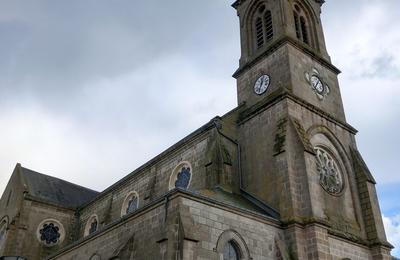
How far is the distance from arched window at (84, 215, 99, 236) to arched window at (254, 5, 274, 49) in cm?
1816

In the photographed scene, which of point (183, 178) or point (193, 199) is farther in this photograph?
point (183, 178)

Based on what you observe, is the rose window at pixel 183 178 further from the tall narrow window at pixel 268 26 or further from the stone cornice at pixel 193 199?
the tall narrow window at pixel 268 26

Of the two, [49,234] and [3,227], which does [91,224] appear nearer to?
[49,234]

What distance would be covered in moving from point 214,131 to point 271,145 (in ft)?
10.8

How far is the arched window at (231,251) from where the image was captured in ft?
56.5

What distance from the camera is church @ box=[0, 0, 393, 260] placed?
Answer: 1752 centimetres

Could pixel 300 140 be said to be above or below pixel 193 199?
above

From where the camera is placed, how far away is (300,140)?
71.6ft

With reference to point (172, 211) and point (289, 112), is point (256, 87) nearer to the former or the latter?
point (289, 112)

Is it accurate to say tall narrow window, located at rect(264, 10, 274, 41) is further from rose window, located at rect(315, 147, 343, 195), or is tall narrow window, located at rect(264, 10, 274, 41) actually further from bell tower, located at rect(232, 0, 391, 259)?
rose window, located at rect(315, 147, 343, 195)

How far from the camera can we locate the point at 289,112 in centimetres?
2323

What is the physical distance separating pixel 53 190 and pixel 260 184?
917 inches

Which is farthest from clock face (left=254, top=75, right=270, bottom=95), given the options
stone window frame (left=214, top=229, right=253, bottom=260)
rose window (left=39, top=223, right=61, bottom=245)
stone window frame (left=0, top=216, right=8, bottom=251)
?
stone window frame (left=0, top=216, right=8, bottom=251)

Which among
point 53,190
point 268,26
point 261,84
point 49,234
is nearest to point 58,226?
point 49,234
